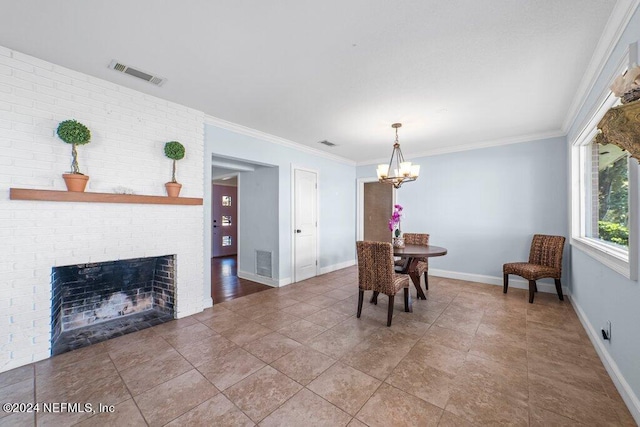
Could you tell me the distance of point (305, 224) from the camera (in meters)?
4.88

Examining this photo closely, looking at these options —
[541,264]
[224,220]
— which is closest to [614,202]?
[541,264]

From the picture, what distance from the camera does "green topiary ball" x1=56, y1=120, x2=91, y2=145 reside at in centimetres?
223

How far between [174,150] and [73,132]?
2.75 feet

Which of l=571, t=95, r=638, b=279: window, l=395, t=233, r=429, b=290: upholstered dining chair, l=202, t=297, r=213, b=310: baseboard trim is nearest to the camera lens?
l=571, t=95, r=638, b=279: window

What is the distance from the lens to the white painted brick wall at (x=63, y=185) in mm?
2102

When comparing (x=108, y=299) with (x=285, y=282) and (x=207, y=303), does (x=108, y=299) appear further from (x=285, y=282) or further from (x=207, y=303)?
(x=285, y=282)

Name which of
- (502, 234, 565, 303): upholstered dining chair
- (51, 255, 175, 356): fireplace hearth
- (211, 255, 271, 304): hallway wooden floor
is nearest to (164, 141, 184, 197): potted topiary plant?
(51, 255, 175, 356): fireplace hearth

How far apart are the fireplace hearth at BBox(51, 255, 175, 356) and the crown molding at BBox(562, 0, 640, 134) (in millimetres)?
4306

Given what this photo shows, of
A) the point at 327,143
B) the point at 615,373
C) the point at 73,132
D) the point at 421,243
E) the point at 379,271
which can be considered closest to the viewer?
the point at 615,373

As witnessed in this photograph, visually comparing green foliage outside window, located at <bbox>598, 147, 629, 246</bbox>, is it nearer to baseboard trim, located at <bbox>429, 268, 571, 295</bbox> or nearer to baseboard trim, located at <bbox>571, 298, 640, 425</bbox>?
baseboard trim, located at <bbox>571, 298, 640, 425</bbox>

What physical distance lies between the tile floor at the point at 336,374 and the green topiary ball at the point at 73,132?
6.15ft

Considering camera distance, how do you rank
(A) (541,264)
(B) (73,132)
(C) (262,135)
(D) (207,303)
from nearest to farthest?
(B) (73,132) < (D) (207,303) < (A) (541,264) < (C) (262,135)

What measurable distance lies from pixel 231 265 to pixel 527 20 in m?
6.36

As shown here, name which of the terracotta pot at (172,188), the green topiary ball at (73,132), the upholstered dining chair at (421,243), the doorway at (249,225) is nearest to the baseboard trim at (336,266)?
the doorway at (249,225)
